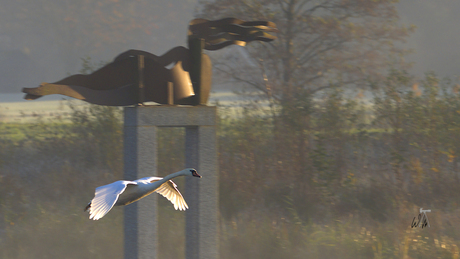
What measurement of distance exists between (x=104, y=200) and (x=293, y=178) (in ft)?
19.9

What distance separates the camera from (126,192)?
91.5 inches

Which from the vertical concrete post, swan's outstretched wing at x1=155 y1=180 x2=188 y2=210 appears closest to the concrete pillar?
the vertical concrete post

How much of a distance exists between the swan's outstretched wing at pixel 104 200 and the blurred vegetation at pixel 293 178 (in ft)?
14.1

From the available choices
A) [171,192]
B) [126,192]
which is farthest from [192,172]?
[171,192]

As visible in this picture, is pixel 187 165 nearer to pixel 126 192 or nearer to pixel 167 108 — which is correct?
pixel 167 108

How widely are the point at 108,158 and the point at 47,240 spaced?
1.97 metres

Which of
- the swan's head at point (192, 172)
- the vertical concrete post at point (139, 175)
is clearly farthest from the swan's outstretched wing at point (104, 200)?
the vertical concrete post at point (139, 175)

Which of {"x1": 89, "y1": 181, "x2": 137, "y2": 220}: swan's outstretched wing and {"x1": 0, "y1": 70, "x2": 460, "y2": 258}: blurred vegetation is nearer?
{"x1": 89, "y1": 181, "x2": 137, "y2": 220}: swan's outstretched wing

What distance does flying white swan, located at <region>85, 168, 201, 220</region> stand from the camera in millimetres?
1916

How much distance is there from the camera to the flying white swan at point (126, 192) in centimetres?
192

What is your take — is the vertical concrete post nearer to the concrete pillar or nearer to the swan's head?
the concrete pillar

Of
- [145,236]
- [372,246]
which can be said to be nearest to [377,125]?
[372,246]

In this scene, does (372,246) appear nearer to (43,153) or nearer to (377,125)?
(377,125)

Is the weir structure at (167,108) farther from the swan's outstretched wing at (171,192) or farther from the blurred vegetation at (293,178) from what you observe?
the blurred vegetation at (293,178)
